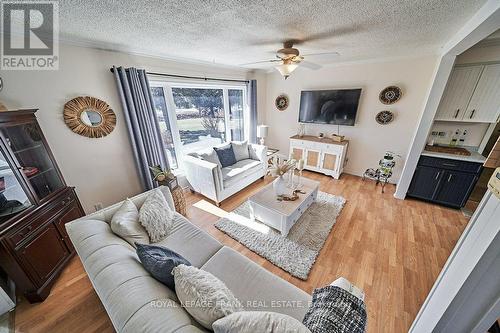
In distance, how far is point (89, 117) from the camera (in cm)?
212

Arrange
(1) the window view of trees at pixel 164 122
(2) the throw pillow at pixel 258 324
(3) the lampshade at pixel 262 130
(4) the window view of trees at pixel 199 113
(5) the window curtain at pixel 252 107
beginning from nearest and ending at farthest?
(2) the throw pillow at pixel 258 324, (1) the window view of trees at pixel 164 122, (4) the window view of trees at pixel 199 113, (5) the window curtain at pixel 252 107, (3) the lampshade at pixel 262 130

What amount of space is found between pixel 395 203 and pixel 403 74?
2129 mm

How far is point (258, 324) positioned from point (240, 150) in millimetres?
2977

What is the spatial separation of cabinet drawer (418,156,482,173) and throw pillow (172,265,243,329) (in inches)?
131

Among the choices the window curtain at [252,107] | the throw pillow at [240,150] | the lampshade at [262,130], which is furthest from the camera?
the lampshade at [262,130]

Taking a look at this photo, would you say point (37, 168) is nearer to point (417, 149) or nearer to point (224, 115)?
point (224, 115)

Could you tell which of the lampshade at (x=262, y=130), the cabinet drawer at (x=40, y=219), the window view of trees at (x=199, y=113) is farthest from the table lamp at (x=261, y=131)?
the cabinet drawer at (x=40, y=219)

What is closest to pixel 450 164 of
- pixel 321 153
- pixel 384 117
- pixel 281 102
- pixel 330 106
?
pixel 384 117

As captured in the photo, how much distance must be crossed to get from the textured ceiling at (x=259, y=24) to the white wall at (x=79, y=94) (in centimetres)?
19

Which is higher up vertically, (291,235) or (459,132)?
(459,132)

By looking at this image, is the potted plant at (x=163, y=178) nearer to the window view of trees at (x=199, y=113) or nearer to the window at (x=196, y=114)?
the window at (x=196, y=114)

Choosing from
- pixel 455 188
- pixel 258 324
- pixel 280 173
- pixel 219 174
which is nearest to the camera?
pixel 258 324

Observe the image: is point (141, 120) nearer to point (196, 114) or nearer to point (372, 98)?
point (196, 114)

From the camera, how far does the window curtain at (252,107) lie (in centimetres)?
399
